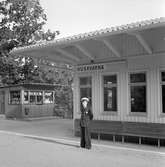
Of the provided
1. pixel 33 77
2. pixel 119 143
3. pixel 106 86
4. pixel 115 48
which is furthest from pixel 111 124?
pixel 33 77

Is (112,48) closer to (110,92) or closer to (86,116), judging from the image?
(110,92)

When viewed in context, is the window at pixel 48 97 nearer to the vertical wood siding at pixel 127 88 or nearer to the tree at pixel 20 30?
the tree at pixel 20 30

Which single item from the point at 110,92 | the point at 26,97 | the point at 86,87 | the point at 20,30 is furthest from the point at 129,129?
the point at 20,30

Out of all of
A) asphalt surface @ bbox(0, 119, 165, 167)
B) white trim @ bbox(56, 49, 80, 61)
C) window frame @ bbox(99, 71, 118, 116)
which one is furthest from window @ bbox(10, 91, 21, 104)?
window frame @ bbox(99, 71, 118, 116)

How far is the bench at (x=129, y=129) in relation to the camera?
32.0 ft

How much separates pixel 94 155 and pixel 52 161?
1355mm

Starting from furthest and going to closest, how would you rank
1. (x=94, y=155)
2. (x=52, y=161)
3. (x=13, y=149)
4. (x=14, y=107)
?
(x=14, y=107)
(x=13, y=149)
(x=94, y=155)
(x=52, y=161)

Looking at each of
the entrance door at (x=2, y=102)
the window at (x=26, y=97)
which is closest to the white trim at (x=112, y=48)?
the window at (x=26, y=97)

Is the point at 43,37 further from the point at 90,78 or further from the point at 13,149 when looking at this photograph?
the point at 13,149

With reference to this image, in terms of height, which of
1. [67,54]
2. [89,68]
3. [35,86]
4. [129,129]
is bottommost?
[129,129]

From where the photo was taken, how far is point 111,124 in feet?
35.9

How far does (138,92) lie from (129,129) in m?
1.31

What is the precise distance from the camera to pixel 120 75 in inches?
436

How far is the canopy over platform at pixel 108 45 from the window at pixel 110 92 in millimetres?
734
